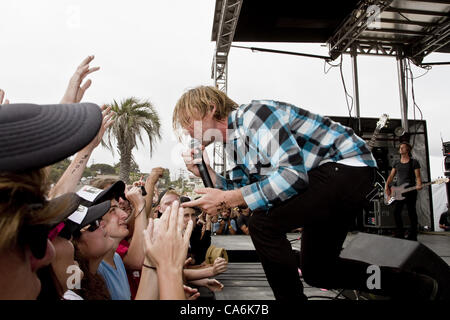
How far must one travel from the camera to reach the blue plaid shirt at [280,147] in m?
1.36

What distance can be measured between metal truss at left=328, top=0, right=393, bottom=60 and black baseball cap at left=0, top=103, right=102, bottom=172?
6246 mm

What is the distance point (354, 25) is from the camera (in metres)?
6.09

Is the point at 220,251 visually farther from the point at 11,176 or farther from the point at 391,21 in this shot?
the point at 391,21

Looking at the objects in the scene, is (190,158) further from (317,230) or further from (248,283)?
(248,283)

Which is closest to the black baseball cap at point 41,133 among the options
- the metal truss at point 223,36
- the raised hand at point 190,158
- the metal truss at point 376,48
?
the raised hand at point 190,158

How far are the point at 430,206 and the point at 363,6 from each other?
5.76 m

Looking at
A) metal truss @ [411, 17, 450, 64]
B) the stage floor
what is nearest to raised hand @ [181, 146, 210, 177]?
the stage floor

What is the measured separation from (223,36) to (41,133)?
22.6 ft

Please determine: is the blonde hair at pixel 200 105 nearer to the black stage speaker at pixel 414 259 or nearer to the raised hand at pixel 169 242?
the raised hand at pixel 169 242

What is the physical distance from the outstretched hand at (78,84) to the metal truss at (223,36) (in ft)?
15.8

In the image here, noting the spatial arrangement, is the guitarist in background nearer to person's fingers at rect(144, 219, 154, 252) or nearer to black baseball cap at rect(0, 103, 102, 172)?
person's fingers at rect(144, 219, 154, 252)

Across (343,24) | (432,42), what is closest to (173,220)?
(343,24)
